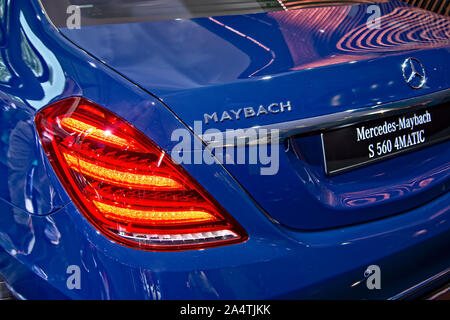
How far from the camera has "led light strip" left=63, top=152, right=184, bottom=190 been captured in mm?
1276

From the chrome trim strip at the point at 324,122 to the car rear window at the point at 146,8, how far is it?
0.62m

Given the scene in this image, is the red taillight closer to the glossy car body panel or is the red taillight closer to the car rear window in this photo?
the glossy car body panel

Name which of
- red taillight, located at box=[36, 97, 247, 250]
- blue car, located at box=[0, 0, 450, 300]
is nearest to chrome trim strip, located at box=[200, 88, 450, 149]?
blue car, located at box=[0, 0, 450, 300]

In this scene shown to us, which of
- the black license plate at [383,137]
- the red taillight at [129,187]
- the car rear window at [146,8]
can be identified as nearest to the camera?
the red taillight at [129,187]

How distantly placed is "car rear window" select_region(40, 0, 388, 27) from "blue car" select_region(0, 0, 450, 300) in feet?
0.05

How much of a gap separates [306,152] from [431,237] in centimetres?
50

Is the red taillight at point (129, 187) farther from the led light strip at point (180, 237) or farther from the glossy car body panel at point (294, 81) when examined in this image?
the glossy car body panel at point (294, 81)

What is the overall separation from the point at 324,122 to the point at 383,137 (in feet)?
0.81

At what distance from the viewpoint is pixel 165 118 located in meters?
1.25

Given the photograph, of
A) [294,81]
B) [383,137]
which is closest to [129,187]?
[294,81]

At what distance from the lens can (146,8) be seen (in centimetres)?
177

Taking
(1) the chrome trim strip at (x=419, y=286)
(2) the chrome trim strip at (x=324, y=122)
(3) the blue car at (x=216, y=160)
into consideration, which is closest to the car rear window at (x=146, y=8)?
(3) the blue car at (x=216, y=160)

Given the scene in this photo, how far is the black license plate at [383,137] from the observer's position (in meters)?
1.42

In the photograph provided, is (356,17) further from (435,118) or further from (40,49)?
(40,49)
